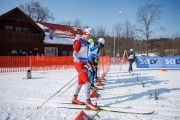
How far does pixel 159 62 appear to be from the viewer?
2117cm

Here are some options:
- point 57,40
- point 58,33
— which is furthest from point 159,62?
point 58,33

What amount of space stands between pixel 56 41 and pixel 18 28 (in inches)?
261

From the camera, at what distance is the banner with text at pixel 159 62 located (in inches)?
797

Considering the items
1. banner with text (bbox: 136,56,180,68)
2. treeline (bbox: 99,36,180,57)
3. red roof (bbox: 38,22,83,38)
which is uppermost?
red roof (bbox: 38,22,83,38)

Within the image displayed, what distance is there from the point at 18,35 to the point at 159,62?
20.4m

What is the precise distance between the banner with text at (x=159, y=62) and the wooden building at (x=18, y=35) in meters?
17.5

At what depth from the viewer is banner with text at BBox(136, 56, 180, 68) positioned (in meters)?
20.3

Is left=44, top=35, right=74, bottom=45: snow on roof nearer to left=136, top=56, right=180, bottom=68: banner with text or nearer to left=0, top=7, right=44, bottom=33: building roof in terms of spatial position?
left=0, top=7, right=44, bottom=33: building roof

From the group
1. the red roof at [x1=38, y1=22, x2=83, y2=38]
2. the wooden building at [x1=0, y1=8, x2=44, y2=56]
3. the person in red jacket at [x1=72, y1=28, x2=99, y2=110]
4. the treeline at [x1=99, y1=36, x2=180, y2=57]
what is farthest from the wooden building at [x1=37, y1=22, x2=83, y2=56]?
the person in red jacket at [x1=72, y1=28, x2=99, y2=110]

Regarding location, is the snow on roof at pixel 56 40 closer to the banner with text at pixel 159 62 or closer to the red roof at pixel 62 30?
the red roof at pixel 62 30

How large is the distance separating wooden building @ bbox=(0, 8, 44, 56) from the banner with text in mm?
17461

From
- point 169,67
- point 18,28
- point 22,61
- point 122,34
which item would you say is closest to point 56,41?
point 18,28

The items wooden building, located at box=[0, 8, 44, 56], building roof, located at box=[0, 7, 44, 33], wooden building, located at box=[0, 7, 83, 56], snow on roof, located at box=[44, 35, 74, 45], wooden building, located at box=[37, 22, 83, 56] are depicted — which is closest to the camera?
wooden building, located at box=[0, 8, 44, 56]

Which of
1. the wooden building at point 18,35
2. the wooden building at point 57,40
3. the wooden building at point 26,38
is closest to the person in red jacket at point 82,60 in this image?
the wooden building at point 26,38
